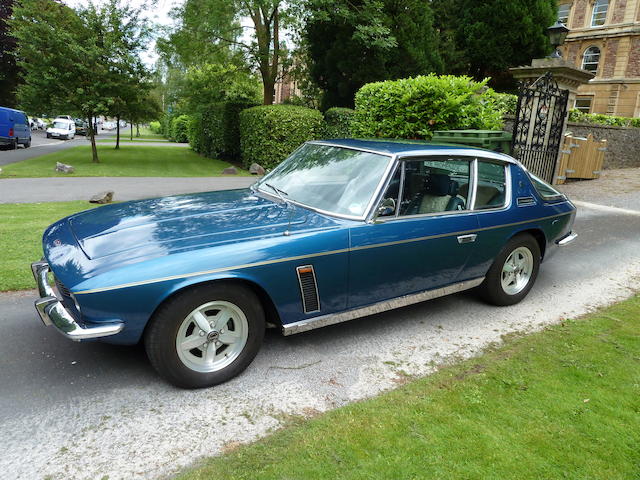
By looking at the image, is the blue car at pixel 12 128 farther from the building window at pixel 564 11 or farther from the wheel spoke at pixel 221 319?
the building window at pixel 564 11

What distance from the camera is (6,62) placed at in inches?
1431

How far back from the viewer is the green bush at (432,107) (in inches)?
387

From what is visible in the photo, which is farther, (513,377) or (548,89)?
(548,89)

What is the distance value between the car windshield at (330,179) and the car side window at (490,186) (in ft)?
3.36

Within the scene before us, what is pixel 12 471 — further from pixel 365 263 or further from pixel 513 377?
pixel 513 377

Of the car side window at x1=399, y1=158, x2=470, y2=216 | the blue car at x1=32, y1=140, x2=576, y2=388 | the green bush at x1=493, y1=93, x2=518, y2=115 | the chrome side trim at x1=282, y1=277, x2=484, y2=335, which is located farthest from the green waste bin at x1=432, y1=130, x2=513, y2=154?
the chrome side trim at x1=282, y1=277, x2=484, y2=335

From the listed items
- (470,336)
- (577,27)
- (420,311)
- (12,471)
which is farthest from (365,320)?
(577,27)

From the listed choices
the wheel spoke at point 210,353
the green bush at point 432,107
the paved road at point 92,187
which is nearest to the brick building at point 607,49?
the green bush at point 432,107

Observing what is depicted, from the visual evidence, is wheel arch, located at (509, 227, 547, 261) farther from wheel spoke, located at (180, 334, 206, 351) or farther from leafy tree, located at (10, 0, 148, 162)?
leafy tree, located at (10, 0, 148, 162)

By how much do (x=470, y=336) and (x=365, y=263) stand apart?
4.22ft

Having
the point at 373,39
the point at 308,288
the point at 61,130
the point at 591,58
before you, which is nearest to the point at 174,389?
the point at 308,288

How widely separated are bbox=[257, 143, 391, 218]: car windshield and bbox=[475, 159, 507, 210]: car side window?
3.36 ft

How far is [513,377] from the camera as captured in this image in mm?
3180

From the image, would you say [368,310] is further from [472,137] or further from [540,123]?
[540,123]
